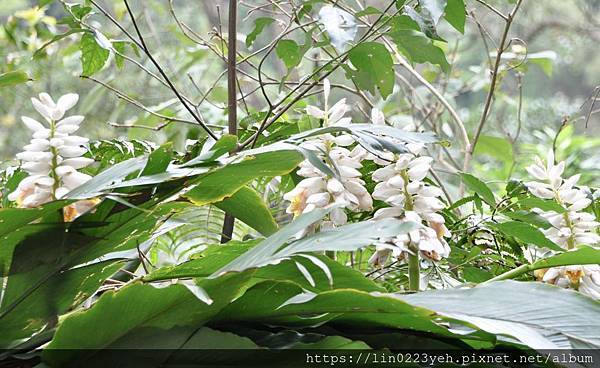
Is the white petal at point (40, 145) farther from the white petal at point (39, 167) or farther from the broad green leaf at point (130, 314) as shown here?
the broad green leaf at point (130, 314)

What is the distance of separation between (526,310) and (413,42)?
0.33m

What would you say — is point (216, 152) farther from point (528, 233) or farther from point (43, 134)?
point (528, 233)

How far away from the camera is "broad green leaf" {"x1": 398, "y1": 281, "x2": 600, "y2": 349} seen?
419 mm

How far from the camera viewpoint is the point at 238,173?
480mm

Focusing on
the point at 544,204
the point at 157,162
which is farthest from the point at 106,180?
the point at 544,204

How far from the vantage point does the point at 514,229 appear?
1.97 ft

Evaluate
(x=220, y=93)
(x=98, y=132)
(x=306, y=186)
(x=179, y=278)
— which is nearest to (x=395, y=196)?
(x=306, y=186)

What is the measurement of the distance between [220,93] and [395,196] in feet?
3.25

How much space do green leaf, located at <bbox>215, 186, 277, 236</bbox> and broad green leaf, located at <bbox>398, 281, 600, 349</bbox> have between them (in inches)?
6.2

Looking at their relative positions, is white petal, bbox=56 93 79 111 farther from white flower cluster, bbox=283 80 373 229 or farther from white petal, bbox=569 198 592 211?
white petal, bbox=569 198 592 211

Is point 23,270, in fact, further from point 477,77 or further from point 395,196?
point 477,77

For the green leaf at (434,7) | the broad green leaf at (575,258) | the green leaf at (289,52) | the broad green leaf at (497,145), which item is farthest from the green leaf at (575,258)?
the broad green leaf at (497,145)

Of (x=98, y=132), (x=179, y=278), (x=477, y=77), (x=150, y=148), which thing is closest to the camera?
(x=179, y=278)

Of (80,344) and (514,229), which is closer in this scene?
(80,344)
